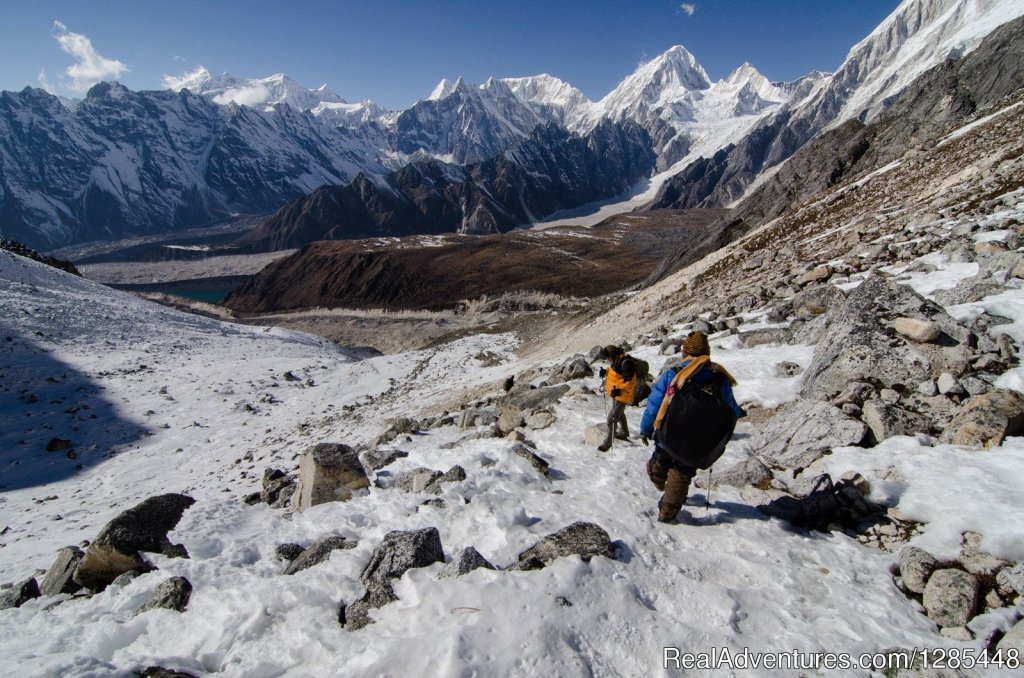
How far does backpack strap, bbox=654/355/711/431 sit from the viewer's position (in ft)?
18.2

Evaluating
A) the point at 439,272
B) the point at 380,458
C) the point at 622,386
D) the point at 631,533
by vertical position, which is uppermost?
the point at 439,272

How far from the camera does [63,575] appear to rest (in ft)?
19.2

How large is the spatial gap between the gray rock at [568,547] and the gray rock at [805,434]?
3494 millimetres

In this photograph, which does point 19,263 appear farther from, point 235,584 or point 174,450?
point 235,584

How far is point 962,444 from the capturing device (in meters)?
6.08

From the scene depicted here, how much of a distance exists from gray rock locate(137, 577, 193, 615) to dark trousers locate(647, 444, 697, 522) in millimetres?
5393

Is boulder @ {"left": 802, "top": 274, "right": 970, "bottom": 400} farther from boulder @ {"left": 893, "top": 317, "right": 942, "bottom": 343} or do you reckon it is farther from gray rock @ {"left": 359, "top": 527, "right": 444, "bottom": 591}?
gray rock @ {"left": 359, "top": 527, "right": 444, "bottom": 591}

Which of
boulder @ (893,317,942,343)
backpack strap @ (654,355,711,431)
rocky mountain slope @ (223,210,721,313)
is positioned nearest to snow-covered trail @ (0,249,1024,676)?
backpack strap @ (654,355,711,431)

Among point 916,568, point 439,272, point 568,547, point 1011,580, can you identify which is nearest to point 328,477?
point 568,547

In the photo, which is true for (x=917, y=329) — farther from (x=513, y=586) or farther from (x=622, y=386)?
(x=513, y=586)

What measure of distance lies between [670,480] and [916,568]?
2.37 m

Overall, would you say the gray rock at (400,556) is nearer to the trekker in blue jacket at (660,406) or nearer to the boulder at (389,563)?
the boulder at (389,563)

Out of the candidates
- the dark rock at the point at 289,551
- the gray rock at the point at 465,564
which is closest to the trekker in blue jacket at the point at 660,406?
the gray rock at the point at 465,564

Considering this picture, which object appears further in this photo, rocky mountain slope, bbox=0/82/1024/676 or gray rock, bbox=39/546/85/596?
gray rock, bbox=39/546/85/596
